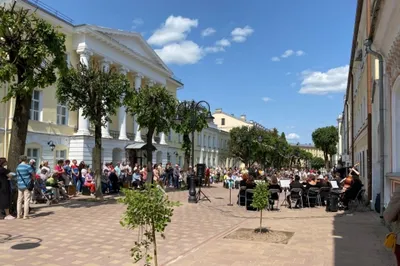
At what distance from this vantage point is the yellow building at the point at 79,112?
80.9ft

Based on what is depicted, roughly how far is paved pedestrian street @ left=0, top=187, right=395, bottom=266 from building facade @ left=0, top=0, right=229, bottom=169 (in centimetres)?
1305

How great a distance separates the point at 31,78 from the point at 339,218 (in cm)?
1056

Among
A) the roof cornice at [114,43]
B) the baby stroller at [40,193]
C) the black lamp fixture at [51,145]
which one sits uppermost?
the roof cornice at [114,43]

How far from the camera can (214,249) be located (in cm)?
719

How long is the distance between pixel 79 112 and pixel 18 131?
17.1m

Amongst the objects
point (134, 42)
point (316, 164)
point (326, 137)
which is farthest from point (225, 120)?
point (316, 164)

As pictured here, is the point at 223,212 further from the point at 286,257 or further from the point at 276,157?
the point at 276,157

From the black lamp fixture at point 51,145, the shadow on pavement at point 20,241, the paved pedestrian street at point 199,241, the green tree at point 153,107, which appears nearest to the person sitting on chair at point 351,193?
the paved pedestrian street at point 199,241

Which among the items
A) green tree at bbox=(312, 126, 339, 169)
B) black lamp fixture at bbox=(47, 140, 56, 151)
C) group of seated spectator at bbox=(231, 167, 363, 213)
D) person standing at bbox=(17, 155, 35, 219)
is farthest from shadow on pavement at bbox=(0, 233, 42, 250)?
green tree at bbox=(312, 126, 339, 169)

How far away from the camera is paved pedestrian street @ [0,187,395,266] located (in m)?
6.41

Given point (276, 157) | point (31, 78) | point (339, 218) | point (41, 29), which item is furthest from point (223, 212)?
point (276, 157)

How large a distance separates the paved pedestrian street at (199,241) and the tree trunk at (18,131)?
189 cm

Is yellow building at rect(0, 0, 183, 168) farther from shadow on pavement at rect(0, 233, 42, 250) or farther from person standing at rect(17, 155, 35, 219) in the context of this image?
shadow on pavement at rect(0, 233, 42, 250)

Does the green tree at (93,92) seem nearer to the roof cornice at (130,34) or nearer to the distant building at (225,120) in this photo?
the roof cornice at (130,34)
